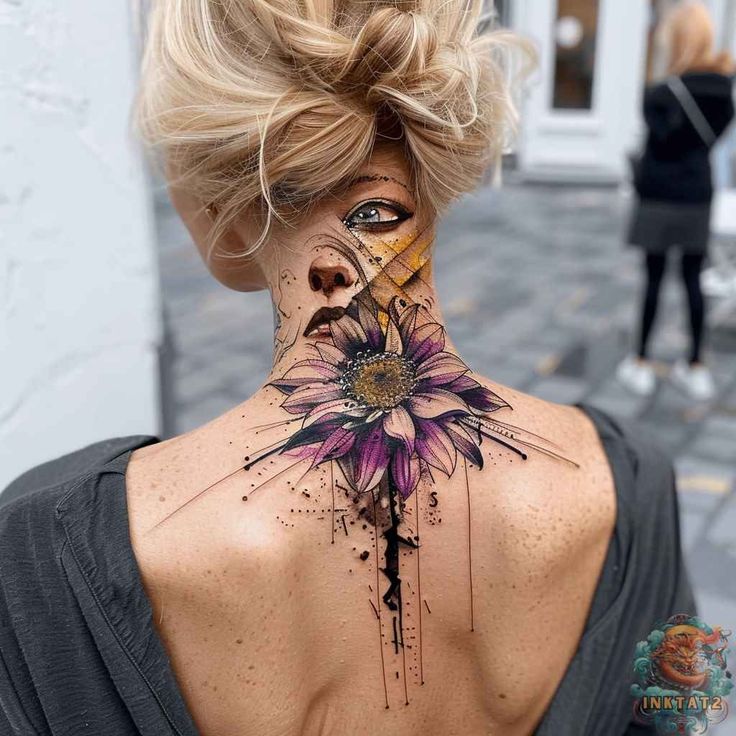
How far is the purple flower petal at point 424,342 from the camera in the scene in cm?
108

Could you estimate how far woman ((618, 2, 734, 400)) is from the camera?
399 cm

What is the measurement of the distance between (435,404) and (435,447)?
2.3 inches

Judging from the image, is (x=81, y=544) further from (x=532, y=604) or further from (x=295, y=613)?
(x=532, y=604)

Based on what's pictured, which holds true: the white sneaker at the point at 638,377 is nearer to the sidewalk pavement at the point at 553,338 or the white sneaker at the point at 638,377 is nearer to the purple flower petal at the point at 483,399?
the sidewalk pavement at the point at 553,338

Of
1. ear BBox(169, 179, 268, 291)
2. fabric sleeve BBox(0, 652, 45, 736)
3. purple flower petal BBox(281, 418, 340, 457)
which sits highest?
ear BBox(169, 179, 268, 291)

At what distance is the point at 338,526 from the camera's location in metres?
1.02

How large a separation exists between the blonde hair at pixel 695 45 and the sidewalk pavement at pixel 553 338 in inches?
50.1

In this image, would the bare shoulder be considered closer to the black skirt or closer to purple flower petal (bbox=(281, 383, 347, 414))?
purple flower petal (bbox=(281, 383, 347, 414))

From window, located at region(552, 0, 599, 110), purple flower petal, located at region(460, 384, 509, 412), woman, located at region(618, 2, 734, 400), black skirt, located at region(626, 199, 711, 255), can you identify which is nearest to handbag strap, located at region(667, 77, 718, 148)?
woman, located at region(618, 2, 734, 400)

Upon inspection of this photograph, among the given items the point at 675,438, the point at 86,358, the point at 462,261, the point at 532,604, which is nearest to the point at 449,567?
the point at 532,604

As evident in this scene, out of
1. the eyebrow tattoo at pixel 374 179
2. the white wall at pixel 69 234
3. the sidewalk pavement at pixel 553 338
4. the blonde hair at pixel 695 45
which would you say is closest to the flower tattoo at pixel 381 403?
the eyebrow tattoo at pixel 374 179

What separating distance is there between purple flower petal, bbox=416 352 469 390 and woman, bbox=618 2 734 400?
3.41m

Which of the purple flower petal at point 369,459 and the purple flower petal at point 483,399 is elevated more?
the purple flower petal at point 483,399

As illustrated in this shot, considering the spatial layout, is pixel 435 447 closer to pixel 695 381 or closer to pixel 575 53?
pixel 695 381
